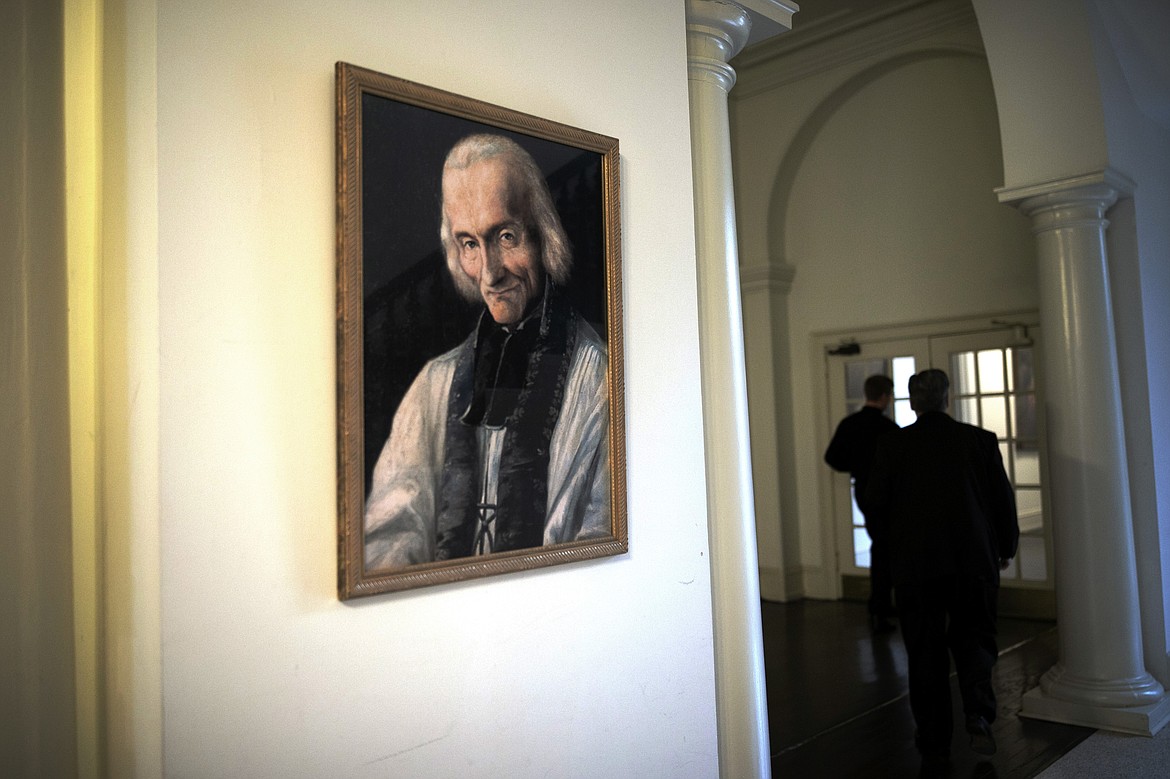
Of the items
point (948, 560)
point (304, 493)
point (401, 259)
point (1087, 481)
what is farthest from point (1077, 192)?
point (304, 493)

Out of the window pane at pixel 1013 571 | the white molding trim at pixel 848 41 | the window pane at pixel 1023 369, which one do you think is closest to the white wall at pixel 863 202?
the white molding trim at pixel 848 41

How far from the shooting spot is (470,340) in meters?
2.16

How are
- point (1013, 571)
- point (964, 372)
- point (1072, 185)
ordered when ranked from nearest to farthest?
point (1072, 185)
point (1013, 571)
point (964, 372)

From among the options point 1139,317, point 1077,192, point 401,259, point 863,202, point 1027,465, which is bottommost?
point 1027,465

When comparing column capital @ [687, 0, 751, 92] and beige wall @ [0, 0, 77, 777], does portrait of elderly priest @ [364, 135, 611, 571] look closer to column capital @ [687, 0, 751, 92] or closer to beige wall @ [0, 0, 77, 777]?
beige wall @ [0, 0, 77, 777]

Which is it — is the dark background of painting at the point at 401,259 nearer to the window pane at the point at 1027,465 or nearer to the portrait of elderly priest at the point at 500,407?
the portrait of elderly priest at the point at 500,407

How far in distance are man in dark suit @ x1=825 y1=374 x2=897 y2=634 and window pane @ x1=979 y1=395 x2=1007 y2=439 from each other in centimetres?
74

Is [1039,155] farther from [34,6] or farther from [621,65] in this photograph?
[34,6]

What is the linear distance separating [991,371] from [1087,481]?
2.74 meters

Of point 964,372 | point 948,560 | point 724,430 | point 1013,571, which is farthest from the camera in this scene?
point 964,372

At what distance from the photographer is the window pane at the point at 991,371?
718 cm

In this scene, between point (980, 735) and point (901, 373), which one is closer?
point (980, 735)

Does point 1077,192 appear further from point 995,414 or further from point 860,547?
point 860,547

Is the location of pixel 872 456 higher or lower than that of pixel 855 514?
higher
